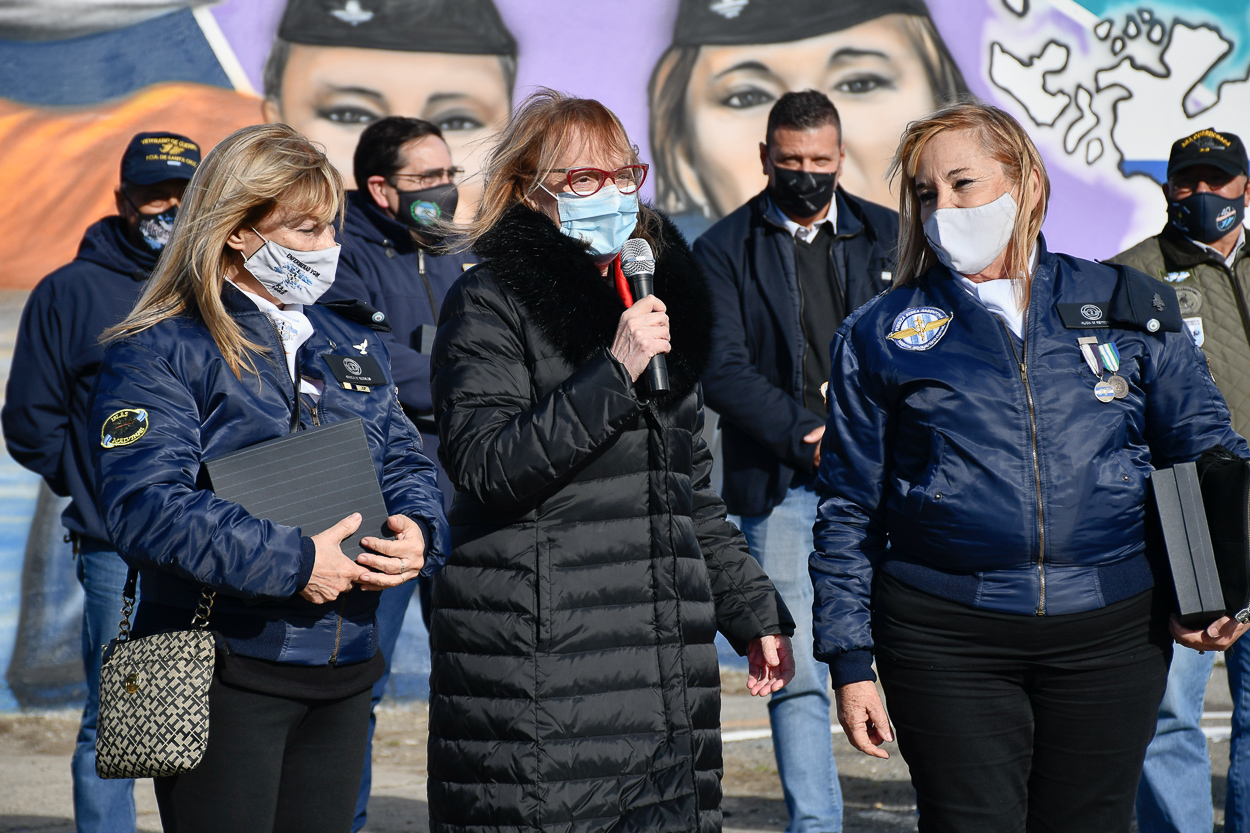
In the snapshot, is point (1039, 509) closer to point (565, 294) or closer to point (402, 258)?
point (565, 294)

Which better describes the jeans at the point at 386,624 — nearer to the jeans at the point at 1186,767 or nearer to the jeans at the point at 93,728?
the jeans at the point at 93,728

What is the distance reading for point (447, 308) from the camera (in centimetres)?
277

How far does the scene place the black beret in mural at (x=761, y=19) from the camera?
6773mm

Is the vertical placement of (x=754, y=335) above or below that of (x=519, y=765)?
above

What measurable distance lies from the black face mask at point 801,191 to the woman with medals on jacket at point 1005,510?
1657 mm

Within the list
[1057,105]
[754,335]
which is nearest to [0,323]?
[754,335]

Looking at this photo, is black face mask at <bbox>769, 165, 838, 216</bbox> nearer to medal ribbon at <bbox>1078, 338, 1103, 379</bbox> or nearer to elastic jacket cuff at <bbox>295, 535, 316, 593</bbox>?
medal ribbon at <bbox>1078, 338, 1103, 379</bbox>

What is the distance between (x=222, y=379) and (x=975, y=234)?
1.65 m

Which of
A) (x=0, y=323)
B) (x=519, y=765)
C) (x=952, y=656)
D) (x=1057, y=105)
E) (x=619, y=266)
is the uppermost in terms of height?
(x=1057, y=105)

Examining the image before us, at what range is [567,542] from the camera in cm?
262

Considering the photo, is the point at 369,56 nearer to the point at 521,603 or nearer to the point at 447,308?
the point at 447,308

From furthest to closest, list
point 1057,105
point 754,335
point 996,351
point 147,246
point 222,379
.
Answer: point 1057,105, point 754,335, point 147,246, point 996,351, point 222,379

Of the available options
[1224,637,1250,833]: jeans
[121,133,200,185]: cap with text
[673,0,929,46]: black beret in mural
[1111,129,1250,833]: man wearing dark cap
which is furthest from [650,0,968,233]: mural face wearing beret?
[1224,637,1250,833]: jeans

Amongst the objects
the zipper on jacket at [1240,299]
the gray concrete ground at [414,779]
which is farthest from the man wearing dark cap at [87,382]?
the zipper on jacket at [1240,299]
